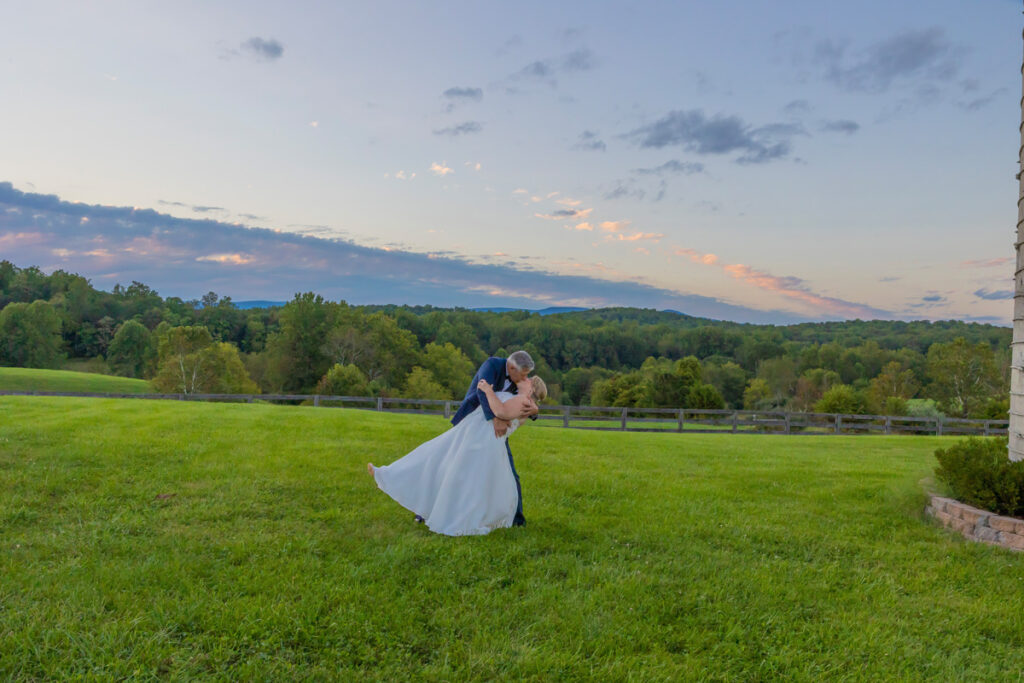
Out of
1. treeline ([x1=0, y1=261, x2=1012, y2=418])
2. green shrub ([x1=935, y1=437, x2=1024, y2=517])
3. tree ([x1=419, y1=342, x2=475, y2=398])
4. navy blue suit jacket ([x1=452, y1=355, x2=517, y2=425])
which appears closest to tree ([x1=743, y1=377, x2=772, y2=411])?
treeline ([x1=0, y1=261, x2=1012, y2=418])

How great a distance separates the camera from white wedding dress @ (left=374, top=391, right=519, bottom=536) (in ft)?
19.1

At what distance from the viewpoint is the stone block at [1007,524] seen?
605 centimetres

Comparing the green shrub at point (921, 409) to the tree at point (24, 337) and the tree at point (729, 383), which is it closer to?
the tree at point (729, 383)

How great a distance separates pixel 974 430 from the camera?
26594 millimetres

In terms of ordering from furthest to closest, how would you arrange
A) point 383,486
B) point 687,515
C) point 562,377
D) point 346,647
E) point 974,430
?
1. point 562,377
2. point 974,430
3. point 687,515
4. point 383,486
5. point 346,647

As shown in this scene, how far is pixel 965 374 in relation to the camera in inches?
1785

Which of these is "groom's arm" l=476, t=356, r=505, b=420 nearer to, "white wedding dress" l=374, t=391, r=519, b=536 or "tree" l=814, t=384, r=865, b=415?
"white wedding dress" l=374, t=391, r=519, b=536

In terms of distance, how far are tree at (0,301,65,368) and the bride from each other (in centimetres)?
8092

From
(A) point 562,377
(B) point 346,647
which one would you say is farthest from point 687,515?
(A) point 562,377

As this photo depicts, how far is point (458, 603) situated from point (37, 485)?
6.01 m

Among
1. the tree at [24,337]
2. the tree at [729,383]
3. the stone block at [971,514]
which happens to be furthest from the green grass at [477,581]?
the tree at [24,337]

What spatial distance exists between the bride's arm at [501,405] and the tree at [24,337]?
81.6m

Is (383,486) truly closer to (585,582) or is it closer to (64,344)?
(585,582)

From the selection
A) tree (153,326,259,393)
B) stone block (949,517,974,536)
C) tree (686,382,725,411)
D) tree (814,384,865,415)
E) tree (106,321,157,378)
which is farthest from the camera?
tree (106,321,157,378)
